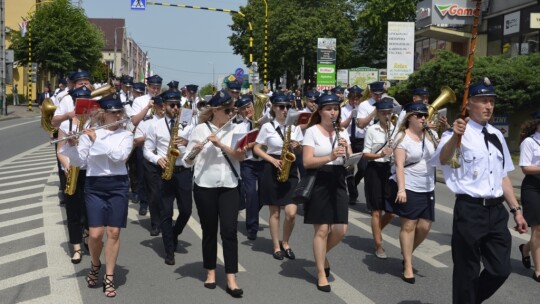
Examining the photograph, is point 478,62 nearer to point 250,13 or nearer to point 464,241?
point 464,241

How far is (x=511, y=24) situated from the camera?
2886 cm

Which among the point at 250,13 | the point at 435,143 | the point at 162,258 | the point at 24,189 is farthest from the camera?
the point at 250,13

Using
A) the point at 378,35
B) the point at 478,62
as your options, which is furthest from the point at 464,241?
the point at 378,35

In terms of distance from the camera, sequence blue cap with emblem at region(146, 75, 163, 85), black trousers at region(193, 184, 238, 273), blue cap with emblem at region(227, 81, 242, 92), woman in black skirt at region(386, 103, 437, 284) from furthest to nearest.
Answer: blue cap with emblem at region(227, 81, 242, 92) → blue cap with emblem at region(146, 75, 163, 85) → woman in black skirt at region(386, 103, 437, 284) → black trousers at region(193, 184, 238, 273)

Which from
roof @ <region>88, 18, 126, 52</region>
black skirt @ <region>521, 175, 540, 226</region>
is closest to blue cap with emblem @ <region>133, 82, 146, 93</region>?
black skirt @ <region>521, 175, 540, 226</region>

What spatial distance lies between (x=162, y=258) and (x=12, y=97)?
52261 mm

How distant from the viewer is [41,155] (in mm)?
20328

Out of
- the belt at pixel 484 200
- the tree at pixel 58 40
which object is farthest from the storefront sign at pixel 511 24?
the tree at pixel 58 40

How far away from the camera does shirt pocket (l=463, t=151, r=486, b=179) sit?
4.93m

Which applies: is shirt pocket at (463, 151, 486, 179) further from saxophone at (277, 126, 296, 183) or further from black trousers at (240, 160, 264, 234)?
black trousers at (240, 160, 264, 234)

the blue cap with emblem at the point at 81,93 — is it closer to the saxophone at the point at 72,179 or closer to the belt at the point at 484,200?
the saxophone at the point at 72,179

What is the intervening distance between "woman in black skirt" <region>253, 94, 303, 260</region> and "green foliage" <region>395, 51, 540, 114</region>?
1276 centimetres

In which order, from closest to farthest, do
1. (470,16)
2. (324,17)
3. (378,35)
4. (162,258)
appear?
(162,258) → (470,16) → (378,35) → (324,17)

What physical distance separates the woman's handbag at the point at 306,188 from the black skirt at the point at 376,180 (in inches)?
68.3
